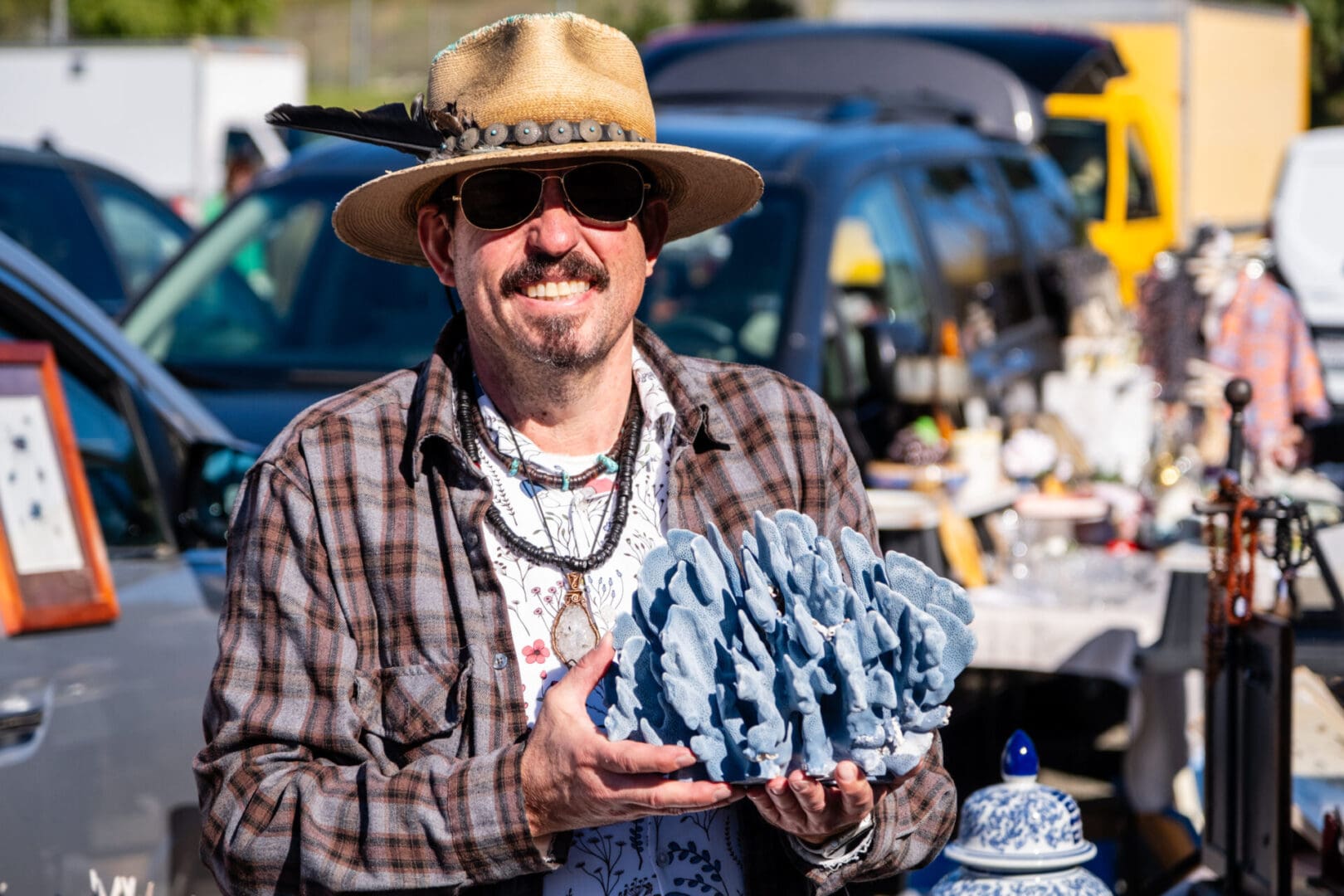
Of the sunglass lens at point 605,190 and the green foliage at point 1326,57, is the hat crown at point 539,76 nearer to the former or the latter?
the sunglass lens at point 605,190

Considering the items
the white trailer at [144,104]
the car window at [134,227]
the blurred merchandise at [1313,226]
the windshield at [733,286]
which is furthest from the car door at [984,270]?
the white trailer at [144,104]

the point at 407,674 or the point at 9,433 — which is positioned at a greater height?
the point at 9,433

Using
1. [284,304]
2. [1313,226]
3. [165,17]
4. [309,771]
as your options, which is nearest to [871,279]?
[284,304]

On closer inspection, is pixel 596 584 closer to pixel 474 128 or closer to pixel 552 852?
pixel 552 852

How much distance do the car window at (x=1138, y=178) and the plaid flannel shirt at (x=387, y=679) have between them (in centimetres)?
1210

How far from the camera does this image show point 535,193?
7.15 ft

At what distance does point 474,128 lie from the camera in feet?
7.18

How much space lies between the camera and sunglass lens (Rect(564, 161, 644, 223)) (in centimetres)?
220

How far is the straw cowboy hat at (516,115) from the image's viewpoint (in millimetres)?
2164

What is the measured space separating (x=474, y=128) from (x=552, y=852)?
87cm

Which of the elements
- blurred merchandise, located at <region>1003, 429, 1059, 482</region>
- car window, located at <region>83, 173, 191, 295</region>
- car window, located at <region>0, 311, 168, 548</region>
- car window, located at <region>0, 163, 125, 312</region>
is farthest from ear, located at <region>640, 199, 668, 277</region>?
car window, located at <region>83, 173, 191, 295</region>


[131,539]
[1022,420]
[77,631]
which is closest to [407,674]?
[77,631]

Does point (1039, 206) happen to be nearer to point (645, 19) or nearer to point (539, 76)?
point (539, 76)

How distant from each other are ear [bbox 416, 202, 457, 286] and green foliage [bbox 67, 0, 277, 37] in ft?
160
